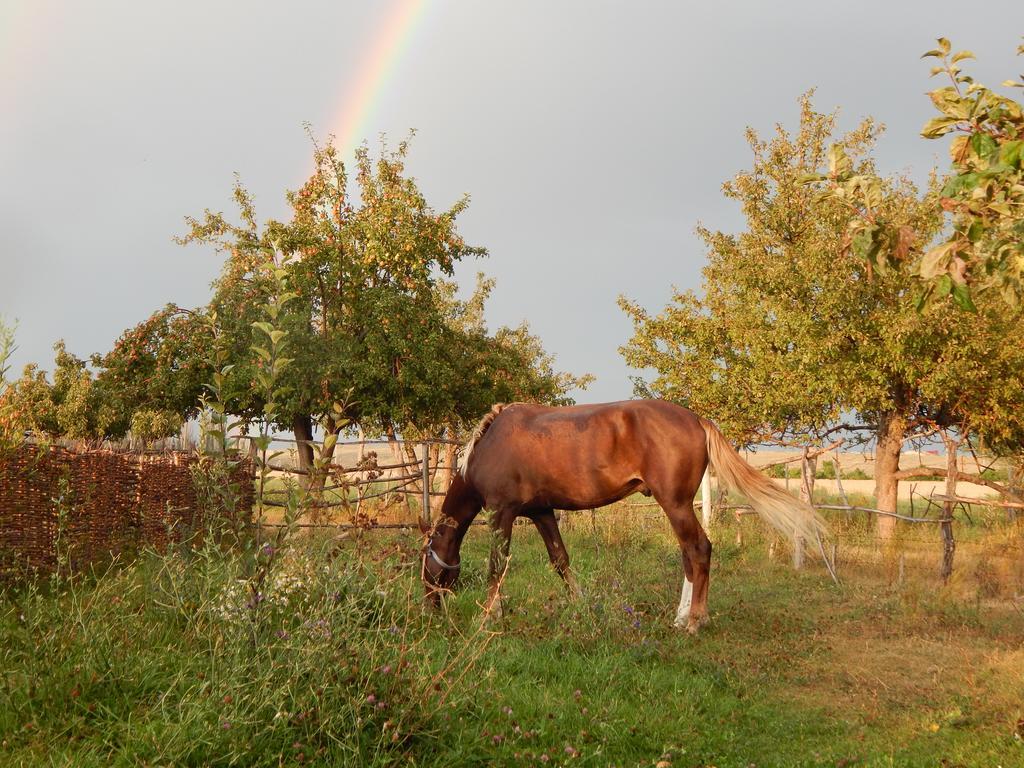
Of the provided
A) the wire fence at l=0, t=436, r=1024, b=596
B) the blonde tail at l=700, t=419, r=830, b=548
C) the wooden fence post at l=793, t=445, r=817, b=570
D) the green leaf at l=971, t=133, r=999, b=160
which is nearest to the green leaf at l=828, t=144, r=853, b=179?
the green leaf at l=971, t=133, r=999, b=160

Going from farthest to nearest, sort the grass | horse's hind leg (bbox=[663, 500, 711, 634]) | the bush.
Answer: horse's hind leg (bbox=[663, 500, 711, 634]) → the grass → the bush

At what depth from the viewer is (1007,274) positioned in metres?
4.34

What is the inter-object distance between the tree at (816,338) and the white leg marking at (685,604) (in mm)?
8383

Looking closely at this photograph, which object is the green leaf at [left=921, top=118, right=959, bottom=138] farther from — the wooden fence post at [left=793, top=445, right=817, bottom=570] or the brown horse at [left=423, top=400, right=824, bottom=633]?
the wooden fence post at [left=793, top=445, right=817, bottom=570]

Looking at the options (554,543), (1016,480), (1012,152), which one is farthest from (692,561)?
(1016,480)

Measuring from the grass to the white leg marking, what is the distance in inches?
11.4

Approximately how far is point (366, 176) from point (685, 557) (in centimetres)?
1701

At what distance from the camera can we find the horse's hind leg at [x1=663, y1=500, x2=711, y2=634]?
7.93 metres

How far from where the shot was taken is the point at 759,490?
8453mm

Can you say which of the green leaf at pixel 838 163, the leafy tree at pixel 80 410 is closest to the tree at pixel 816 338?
the green leaf at pixel 838 163

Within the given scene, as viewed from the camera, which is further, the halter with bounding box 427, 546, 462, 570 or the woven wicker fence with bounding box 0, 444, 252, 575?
the halter with bounding box 427, 546, 462, 570

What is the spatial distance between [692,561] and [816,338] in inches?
419

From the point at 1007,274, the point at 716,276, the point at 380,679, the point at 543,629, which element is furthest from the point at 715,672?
the point at 716,276

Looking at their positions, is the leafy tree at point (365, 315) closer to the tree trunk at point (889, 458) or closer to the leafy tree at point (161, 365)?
the leafy tree at point (161, 365)
